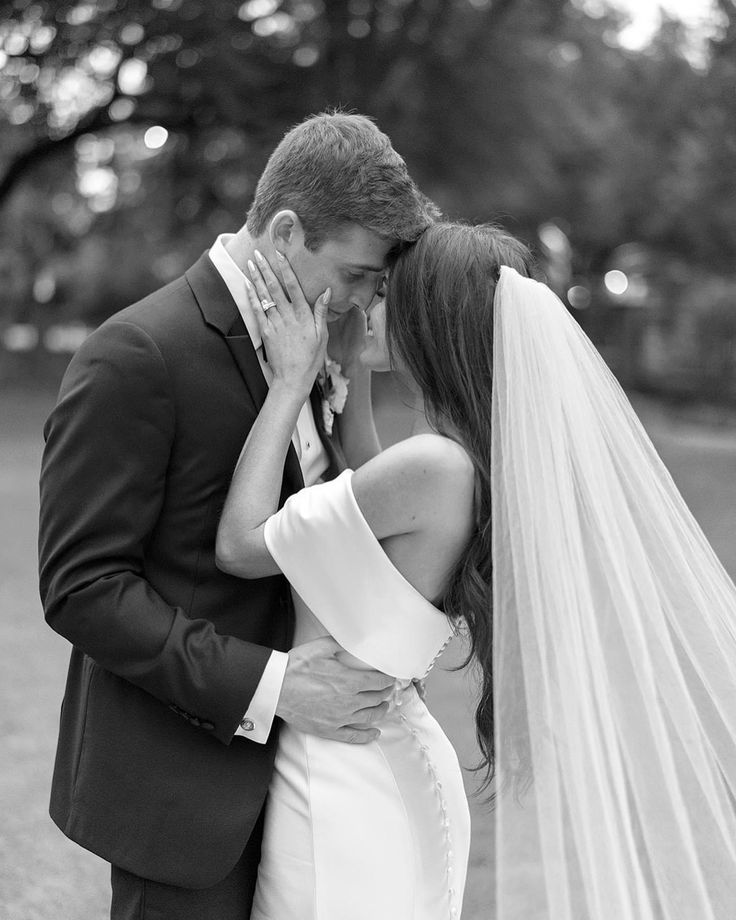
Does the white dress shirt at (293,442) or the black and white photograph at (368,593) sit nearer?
the black and white photograph at (368,593)

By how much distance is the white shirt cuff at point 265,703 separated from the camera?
2266 mm

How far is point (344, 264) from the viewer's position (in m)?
2.53

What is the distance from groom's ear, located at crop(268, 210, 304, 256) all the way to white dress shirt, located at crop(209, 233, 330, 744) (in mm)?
112

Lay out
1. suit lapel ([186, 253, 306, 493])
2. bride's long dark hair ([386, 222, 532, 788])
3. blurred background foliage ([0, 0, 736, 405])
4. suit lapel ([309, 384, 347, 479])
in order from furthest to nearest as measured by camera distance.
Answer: blurred background foliage ([0, 0, 736, 405]) < suit lapel ([309, 384, 347, 479]) < suit lapel ([186, 253, 306, 493]) < bride's long dark hair ([386, 222, 532, 788])

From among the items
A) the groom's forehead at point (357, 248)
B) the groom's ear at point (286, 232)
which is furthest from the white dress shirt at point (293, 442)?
the groom's forehead at point (357, 248)

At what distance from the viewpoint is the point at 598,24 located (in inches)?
829

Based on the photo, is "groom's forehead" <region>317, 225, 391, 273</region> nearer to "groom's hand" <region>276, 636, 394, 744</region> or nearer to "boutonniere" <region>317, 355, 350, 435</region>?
"boutonniere" <region>317, 355, 350, 435</region>

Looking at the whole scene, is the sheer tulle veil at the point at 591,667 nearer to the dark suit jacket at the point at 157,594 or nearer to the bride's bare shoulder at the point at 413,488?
the bride's bare shoulder at the point at 413,488

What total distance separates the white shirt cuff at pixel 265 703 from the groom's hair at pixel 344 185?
94 centimetres

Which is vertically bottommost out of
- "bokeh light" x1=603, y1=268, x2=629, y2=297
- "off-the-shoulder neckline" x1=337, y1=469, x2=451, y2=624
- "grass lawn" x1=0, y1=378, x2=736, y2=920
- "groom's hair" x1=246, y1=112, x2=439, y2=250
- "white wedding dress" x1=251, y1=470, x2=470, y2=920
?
"bokeh light" x1=603, y1=268, x2=629, y2=297

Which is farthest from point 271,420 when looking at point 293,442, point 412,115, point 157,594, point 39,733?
point 412,115

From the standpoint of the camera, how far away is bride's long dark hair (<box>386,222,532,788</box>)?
7.48 feet

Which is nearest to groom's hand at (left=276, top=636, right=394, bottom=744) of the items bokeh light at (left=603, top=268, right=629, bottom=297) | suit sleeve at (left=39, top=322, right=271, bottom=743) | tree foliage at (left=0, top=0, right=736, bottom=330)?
suit sleeve at (left=39, top=322, right=271, bottom=743)

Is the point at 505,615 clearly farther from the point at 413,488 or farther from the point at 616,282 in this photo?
the point at 616,282
